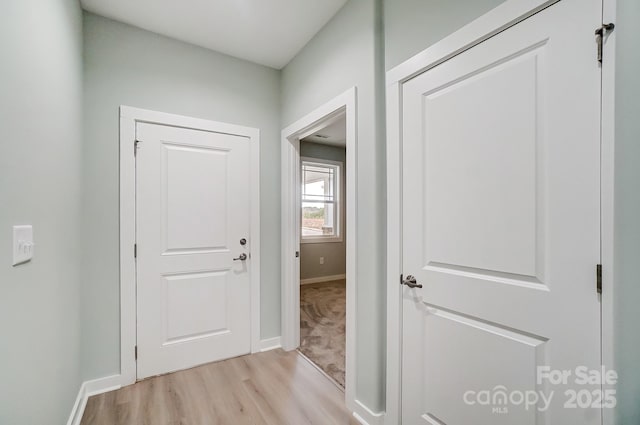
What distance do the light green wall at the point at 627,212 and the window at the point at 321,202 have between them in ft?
14.9

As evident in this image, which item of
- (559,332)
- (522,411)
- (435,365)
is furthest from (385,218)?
(522,411)

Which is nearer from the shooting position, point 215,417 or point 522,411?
point 522,411

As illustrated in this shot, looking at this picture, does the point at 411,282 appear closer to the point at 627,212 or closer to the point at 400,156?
the point at 400,156

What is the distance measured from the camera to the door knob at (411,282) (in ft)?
4.89

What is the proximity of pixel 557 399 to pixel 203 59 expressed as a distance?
10.1ft

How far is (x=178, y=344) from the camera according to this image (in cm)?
233

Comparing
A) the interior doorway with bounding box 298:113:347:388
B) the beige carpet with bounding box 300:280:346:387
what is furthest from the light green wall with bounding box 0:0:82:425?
the interior doorway with bounding box 298:113:347:388

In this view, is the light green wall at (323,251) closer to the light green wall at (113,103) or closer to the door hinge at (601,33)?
the light green wall at (113,103)

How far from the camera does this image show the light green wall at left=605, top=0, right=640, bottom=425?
0.83 m

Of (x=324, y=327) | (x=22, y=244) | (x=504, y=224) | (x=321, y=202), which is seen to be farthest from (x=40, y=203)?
(x=321, y=202)

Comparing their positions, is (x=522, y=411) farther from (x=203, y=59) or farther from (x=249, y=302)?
(x=203, y=59)

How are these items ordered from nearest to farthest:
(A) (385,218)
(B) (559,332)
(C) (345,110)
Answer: (B) (559,332), (A) (385,218), (C) (345,110)

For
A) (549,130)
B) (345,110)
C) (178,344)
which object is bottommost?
(178,344)

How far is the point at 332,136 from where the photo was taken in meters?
4.89
